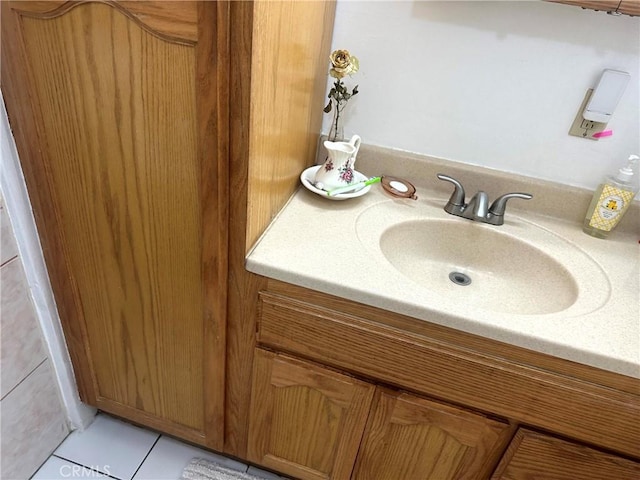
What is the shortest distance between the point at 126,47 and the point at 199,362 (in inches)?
28.0

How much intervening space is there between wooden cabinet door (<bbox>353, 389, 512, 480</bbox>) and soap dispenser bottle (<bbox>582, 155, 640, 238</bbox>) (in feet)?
1.85

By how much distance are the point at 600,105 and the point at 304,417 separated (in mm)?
1020

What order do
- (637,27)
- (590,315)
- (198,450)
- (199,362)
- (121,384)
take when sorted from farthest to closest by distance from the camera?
1. (198,450)
2. (121,384)
3. (199,362)
4. (637,27)
5. (590,315)

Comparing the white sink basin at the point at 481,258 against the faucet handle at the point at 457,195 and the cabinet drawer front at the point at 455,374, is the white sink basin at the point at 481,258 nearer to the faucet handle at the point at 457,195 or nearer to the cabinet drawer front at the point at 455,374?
the faucet handle at the point at 457,195

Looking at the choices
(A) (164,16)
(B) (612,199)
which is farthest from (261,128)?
(B) (612,199)

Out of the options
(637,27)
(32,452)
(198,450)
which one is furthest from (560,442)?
(32,452)

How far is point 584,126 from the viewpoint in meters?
1.07

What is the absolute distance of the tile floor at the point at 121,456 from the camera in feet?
4.19

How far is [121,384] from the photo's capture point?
122 centimetres

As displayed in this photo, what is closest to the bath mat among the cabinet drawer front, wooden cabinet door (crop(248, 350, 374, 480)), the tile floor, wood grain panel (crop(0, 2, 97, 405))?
the tile floor

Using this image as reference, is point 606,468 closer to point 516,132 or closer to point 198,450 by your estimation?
point 516,132

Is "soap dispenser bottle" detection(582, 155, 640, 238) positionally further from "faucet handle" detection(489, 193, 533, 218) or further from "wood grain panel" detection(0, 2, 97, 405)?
"wood grain panel" detection(0, 2, 97, 405)

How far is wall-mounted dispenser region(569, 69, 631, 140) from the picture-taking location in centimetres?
100

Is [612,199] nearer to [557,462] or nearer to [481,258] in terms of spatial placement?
[481,258]
